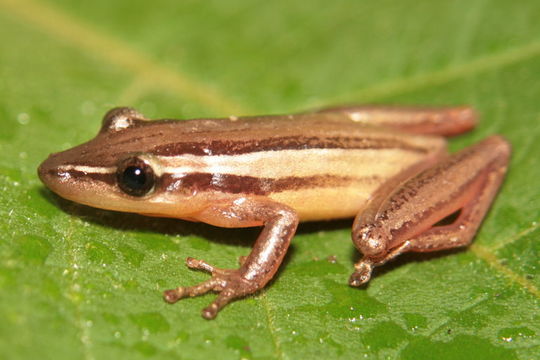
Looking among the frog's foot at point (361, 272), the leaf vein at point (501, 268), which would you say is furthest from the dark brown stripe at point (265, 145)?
the leaf vein at point (501, 268)

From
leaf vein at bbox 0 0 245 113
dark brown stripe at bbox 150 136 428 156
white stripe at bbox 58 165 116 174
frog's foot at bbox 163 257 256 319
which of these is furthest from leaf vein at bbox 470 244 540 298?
white stripe at bbox 58 165 116 174

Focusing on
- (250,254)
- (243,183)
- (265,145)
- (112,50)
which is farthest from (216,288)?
(112,50)

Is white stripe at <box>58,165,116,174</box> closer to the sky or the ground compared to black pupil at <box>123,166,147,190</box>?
closer to the sky

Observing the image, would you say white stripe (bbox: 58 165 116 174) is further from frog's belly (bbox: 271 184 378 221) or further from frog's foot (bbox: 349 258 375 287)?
frog's foot (bbox: 349 258 375 287)

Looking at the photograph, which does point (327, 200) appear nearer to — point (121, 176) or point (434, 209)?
point (434, 209)

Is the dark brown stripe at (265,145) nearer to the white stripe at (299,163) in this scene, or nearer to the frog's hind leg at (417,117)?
the white stripe at (299,163)

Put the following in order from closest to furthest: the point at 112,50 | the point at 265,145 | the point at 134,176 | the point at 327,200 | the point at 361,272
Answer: the point at 134,176, the point at 361,272, the point at 265,145, the point at 327,200, the point at 112,50
